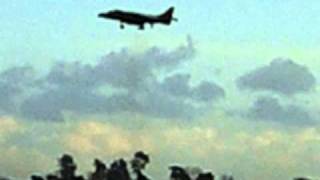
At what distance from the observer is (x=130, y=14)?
516 ft

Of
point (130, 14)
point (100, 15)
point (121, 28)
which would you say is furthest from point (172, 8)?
point (121, 28)

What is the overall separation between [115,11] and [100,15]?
6.34 metres

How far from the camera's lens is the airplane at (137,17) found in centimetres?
15588

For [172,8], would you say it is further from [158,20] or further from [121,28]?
[121,28]

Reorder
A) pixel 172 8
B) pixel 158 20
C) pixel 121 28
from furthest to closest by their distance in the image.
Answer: pixel 172 8
pixel 158 20
pixel 121 28

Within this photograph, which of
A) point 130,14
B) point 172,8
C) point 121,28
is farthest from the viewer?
point 172,8

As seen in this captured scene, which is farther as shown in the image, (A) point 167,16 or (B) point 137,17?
(A) point 167,16

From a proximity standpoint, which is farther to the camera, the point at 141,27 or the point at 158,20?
the point at 158,20

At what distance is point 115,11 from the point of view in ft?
557

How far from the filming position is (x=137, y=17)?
15600 cm

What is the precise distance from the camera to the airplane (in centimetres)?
15588

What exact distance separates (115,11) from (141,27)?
1710 cm

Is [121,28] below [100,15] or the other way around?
below

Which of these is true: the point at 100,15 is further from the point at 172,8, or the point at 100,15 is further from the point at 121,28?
the point at 121,28
